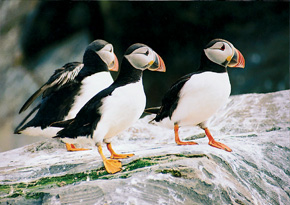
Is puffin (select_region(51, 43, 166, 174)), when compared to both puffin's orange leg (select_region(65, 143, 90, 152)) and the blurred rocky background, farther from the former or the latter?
the blurred rocky background

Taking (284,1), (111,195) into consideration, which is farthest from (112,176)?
(284,1)

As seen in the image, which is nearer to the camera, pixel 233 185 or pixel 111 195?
pixel 111 195

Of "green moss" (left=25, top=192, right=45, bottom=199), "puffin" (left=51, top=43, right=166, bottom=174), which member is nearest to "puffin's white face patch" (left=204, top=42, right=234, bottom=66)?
"puffin" (left=51, top=43, right=166, bottom=174)

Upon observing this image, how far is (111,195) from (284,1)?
2832 millimetres

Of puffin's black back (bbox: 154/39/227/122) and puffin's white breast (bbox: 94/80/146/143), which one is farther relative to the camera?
puffin's black back (bbox: 154/39/227/122)

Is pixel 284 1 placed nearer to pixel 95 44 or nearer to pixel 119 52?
pixel 119 52

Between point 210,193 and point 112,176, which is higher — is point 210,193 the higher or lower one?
the lower one

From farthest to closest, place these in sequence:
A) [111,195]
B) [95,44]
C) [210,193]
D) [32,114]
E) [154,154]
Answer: [32,114] → [95,44] → [154,154] → [210,193] → [111,195]

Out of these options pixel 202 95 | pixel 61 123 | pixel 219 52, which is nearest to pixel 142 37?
pixel 219 52

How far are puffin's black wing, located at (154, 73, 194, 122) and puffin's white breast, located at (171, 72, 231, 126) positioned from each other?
0.03 m

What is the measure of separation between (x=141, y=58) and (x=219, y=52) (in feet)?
2.13

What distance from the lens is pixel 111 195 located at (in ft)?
7.62

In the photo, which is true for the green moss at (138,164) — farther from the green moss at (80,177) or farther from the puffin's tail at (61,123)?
the puffin's tail at (61,123)

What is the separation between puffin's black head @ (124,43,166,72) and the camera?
2775mm
